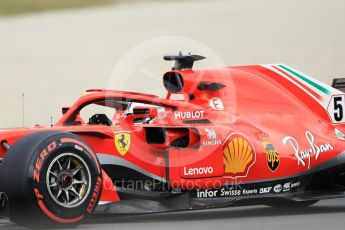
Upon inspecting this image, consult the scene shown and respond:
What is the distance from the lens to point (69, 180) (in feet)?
24.9

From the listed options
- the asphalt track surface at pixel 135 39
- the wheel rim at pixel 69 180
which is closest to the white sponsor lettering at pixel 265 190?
the wheel rim at pixel 69 180

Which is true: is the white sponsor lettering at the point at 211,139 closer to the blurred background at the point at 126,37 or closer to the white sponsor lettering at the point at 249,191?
the white sponsor lettering at the point at 249,191

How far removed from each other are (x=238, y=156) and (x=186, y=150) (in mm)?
605

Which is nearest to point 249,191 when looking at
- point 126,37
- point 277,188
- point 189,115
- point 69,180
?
point 277,188

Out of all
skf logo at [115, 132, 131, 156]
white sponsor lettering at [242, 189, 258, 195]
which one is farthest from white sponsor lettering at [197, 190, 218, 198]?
skf logo at [115, 132, 131, 156]

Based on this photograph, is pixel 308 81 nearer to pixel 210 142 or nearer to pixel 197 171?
pixel 210 142

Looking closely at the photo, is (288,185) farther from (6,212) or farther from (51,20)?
(51,20)

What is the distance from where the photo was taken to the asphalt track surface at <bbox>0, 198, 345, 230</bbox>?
7.77 metres

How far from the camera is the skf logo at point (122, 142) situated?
328 inches

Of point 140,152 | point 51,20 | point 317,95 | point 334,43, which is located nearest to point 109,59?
point 51,20

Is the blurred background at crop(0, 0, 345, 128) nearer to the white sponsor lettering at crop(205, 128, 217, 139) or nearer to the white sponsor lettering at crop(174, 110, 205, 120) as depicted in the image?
the white sponsor lettering at crop(174, 110, 205, 120)

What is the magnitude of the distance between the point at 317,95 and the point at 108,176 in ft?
10.3

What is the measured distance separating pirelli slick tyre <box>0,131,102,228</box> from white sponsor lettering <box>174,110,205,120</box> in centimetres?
151

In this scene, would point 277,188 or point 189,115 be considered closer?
point 189,115
